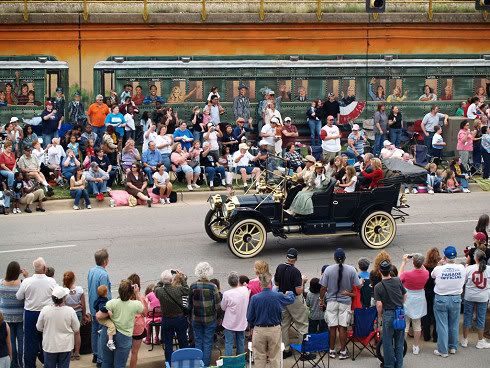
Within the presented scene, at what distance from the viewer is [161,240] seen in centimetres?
2245

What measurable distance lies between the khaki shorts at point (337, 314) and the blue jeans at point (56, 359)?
147 inches

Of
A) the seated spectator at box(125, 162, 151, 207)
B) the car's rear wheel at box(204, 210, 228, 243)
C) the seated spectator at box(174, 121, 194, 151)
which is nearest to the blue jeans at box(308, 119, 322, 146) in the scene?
the seated spectator at box(174, 121, 194, 151)

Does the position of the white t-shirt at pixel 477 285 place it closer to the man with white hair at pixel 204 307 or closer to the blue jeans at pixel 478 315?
the blue jeans at pixel 478 315

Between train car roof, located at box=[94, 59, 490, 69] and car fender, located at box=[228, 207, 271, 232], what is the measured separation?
34.7 feet

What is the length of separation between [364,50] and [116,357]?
2160 cm

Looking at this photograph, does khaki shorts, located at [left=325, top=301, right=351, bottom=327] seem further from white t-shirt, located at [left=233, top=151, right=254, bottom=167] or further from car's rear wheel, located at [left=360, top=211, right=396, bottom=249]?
white t-shirt, located at [left=233, top=151, right=254, bottom=167]

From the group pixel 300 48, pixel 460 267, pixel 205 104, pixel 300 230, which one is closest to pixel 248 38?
pixel 300 48

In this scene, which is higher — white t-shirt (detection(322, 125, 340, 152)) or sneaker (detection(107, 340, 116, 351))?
white t-shirt (detection(322, 125, 340, 152))

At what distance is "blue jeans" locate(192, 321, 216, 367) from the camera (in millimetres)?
15445

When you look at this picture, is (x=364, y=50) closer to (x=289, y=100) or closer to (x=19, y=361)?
(x=289, y=100)

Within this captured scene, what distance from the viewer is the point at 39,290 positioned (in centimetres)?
1509

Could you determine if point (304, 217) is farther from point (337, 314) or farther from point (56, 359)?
point (56, 359)

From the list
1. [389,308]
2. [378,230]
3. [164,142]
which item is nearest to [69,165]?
[164,142]

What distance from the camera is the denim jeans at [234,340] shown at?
615 inches
